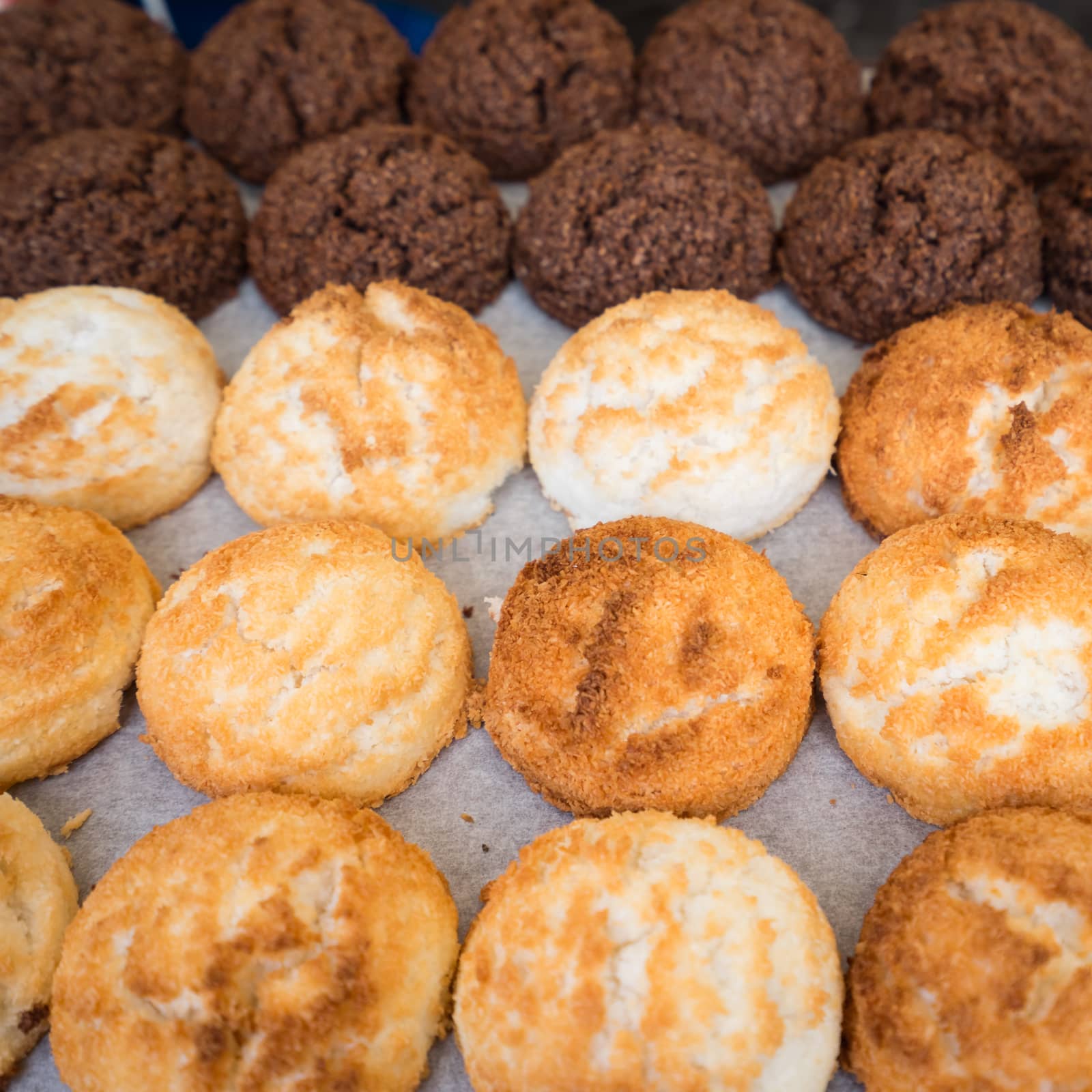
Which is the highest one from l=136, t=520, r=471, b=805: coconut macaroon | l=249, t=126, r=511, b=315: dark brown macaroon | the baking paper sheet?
l=249, t=126, r=511, b=315: dark brown macaroon

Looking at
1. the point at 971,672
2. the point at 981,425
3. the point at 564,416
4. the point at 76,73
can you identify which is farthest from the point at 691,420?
the point at 76,73

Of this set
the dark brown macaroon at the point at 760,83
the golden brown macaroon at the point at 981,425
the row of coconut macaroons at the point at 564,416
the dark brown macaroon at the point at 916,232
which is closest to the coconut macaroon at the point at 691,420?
the row of coconut macaroons at the point at 564,416

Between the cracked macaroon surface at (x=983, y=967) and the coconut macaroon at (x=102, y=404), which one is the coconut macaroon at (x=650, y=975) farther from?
the coconut macaroon at (x=102, y=404)

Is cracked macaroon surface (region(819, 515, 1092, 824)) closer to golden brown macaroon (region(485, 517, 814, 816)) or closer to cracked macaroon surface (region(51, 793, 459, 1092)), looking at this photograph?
golden brown macaroon (region(485, 517, 814, 816))

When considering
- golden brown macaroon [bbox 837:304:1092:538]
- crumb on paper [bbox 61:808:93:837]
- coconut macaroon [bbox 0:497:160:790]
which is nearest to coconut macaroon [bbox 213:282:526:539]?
coconut macaroon [bbox 0:497:160:790]

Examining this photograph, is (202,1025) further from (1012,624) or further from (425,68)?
(425,68)

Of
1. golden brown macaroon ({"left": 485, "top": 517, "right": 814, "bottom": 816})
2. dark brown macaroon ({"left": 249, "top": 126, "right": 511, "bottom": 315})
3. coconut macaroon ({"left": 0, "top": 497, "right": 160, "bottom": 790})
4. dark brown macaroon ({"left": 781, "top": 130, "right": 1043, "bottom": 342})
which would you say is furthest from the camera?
dark brown macaroon ({"left": 249, "top": 126, "right": 511, "bottom": 315})

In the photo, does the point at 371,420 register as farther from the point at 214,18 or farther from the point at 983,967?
the point at 214,18

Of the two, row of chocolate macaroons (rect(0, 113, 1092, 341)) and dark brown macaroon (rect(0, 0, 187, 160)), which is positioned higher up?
dark brown macaroon (rect(0, 0, 187, 160))
